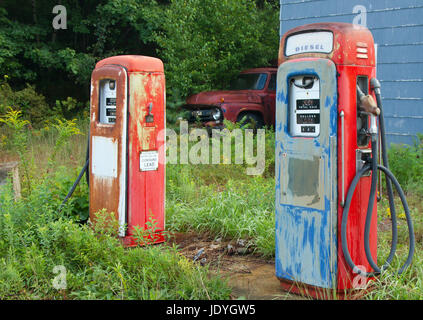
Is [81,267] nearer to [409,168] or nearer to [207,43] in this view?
[409,168]

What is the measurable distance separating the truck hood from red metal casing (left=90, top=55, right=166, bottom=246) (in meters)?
6.17

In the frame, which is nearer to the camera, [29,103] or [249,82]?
[249,82]

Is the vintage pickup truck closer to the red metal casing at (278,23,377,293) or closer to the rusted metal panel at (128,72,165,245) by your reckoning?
the rusted metal panel at (128,72,165,245)

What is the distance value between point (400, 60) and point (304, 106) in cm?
573

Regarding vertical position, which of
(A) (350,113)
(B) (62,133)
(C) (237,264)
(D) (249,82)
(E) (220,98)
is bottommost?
(C) (237,264)

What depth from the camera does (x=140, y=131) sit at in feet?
17.2

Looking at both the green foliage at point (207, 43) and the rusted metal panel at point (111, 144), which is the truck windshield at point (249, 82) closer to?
the green foliage at point (207, 43)

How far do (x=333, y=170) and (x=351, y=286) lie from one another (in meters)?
0.83

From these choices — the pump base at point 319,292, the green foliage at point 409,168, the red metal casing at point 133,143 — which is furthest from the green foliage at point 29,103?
the pump base at point 319,292

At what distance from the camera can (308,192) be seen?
3844mm

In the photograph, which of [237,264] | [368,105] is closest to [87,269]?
[237,264]

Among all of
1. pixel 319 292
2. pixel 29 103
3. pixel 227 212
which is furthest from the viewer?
pixel 29 103

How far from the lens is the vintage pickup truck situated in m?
11.5
